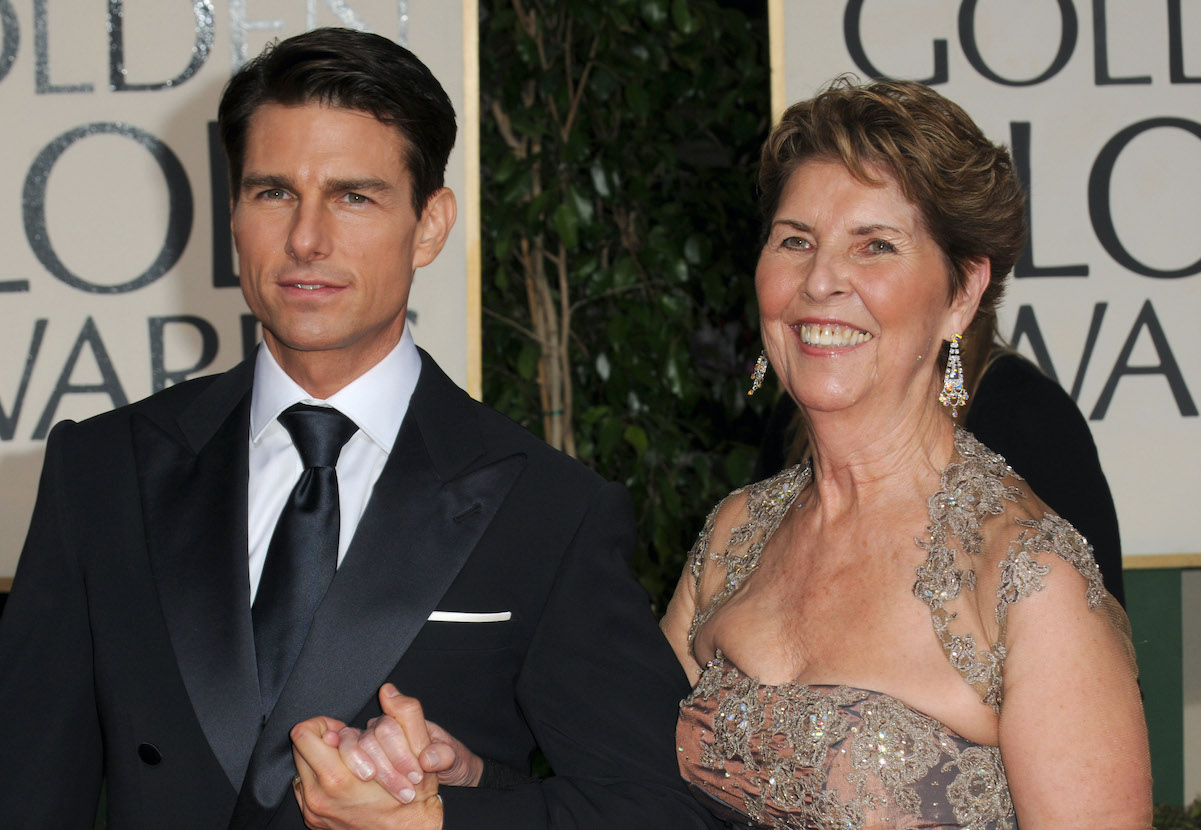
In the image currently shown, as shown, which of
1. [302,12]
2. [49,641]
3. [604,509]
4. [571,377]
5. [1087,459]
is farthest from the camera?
[571,377]

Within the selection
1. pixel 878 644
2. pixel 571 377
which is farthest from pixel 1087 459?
pixel 571 377

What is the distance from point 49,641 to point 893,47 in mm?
2040

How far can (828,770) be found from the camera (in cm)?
149

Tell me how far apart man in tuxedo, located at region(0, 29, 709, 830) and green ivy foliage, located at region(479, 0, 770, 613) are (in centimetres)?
154

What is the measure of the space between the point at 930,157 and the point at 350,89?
71cm

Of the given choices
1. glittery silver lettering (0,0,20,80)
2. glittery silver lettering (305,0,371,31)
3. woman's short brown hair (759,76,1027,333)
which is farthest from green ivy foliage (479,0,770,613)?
woman's short brown hair (759,76,1027,333)

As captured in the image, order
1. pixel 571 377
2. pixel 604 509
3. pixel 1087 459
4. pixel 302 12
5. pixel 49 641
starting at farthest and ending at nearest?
pixel 571 377 → pixel 302 12 → pixel 1087 459 → pixel 604 509 → pixel 49 641

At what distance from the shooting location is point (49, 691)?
1400mm

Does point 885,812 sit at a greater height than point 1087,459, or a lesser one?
lesser

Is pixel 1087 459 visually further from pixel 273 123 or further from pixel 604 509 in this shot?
pixel 273 123

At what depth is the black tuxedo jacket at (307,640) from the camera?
1.35m

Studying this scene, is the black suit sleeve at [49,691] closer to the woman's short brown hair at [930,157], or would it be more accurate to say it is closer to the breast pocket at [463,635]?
the breast pocket at [463,635]

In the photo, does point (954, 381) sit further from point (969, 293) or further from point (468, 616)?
point (468, 616)

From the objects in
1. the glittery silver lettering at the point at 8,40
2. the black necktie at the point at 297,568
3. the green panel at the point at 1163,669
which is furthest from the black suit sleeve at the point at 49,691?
the green panel at the point at 1163,669
